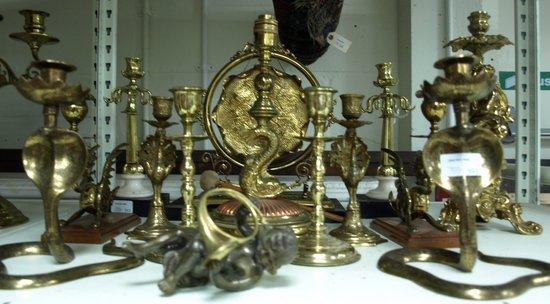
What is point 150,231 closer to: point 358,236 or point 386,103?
point 358,236

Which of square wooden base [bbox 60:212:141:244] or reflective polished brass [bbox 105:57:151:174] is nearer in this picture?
square wooden base [bbox 60:212:141:244]

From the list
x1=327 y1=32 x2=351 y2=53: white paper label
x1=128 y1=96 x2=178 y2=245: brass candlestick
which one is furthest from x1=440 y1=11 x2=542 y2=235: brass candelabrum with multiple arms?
x1=327 y1=32 x2=351 y2=53: white paper label

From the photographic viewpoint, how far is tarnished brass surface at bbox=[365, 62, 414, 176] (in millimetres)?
1148

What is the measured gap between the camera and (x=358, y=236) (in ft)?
3.15

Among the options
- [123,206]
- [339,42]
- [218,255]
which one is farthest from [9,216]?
[339,42]

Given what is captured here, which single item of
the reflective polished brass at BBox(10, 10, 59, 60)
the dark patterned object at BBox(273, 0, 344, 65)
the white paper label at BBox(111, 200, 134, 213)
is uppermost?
the dark patterned object at BBox(273, 0, 344, 65)

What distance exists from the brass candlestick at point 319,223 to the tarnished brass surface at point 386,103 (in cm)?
37

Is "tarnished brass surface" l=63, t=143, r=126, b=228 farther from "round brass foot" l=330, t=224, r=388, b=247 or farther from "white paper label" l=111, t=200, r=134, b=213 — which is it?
"round brass foot" l=330, t=224, r=388, b=247

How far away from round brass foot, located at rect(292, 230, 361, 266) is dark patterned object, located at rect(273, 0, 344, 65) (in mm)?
974

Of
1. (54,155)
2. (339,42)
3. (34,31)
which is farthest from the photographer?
(339,42)

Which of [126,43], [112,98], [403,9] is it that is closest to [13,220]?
[112,98]

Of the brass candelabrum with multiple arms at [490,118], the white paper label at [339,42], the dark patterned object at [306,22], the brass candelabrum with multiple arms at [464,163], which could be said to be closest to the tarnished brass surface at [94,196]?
the brass candelabrum with multiple arms at [464,163]

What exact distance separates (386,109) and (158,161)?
59 cm

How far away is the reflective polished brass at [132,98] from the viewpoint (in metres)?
1.14
